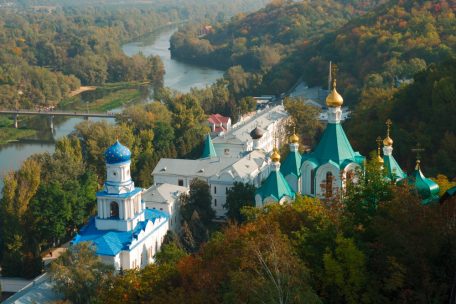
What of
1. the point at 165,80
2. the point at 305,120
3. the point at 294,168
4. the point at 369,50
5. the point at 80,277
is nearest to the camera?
the point at 80,277

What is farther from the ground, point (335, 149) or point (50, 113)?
point (335, 149)

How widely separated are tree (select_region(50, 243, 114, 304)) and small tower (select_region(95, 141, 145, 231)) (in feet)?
9.10

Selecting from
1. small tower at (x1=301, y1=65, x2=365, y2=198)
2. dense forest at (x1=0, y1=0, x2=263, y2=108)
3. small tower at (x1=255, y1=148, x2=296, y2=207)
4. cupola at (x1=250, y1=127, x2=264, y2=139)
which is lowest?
dense forest at (x1=0, y1=0, x2=263, y2=108)

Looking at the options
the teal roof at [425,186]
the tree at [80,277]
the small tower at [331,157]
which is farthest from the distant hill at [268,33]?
the tree at [80,277]

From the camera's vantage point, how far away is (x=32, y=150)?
1183 inches

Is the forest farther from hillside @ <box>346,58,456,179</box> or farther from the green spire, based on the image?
the green spire

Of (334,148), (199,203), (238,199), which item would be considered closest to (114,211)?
(199,203)

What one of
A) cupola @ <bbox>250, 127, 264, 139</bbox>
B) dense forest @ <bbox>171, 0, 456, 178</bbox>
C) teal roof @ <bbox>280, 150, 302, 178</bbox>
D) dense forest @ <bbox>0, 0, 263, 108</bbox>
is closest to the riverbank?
dense forest @ <bbox>0, 0, 263, 108</bbox>

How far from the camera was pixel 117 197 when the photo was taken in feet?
49.6

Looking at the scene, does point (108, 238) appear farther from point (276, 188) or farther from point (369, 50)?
point (369, 50)

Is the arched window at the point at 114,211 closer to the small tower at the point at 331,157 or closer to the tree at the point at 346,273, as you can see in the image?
the small tower at the point at 331,157

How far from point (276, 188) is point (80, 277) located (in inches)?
197

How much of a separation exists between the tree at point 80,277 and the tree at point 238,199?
203 inches

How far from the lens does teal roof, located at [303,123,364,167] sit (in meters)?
14.9
